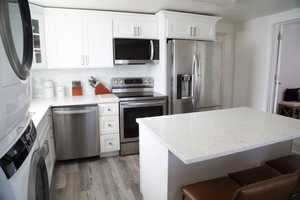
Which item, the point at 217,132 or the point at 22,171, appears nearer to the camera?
the point at 22,171

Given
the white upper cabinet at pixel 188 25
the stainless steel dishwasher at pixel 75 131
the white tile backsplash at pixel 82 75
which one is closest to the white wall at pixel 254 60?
the white upper cabinet at pixel 188 25

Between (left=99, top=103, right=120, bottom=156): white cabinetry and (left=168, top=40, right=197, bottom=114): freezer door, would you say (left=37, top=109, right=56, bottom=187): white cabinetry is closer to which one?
(left=99, top=103, right=120, bottom=156): white cabinetry

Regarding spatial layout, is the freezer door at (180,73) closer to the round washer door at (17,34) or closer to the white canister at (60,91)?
the white canister at (60,91)

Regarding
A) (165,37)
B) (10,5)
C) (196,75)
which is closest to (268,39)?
(196,75)

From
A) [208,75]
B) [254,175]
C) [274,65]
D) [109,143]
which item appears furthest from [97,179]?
[274,65]

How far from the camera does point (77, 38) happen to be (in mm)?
2885

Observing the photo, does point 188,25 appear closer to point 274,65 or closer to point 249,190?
point 274,65

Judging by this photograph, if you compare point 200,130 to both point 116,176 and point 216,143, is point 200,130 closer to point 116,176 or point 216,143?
point 216,143

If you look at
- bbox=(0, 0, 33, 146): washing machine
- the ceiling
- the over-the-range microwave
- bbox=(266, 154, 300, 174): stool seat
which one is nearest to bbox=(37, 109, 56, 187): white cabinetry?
bbox=(0, 0, 33, 146): washing machine

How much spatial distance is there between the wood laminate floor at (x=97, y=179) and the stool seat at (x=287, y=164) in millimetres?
1323

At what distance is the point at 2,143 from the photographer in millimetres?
767

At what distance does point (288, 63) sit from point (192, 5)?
254 cm

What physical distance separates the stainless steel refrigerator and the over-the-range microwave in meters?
0.27

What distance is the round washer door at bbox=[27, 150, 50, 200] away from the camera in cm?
95
